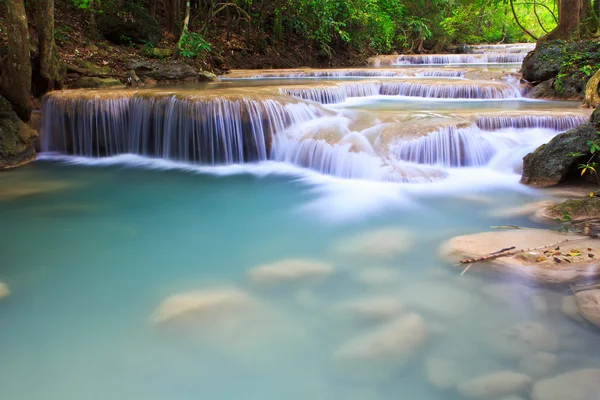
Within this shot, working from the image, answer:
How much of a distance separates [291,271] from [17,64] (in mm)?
5952

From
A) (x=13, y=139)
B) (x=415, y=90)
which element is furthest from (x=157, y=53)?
(x=415, y=90)

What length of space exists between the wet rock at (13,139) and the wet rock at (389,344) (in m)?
6.66

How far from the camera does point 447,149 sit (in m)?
6.66

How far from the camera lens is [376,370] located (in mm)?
2525

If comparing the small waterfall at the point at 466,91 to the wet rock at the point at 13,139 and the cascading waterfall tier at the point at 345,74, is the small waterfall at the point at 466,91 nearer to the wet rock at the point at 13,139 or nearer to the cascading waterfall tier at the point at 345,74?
the cascading waterfall tier at the point at 345,74

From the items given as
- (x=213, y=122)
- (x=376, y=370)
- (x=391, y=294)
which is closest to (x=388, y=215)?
(x=391, y=294)

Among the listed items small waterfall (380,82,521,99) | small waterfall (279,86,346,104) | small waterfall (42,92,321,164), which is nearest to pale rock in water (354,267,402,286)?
small waterfall (42,92,321,164)

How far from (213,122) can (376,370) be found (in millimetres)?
5641

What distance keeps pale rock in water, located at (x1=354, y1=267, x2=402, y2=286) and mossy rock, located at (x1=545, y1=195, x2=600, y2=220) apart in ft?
6.41

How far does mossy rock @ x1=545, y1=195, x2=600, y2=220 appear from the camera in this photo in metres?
4.26

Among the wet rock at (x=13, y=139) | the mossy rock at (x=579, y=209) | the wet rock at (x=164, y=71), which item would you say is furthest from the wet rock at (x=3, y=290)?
the wet rock at (x=164, y=71)

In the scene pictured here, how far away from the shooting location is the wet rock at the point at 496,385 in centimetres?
231

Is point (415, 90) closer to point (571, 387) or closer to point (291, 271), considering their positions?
point (291, 271)

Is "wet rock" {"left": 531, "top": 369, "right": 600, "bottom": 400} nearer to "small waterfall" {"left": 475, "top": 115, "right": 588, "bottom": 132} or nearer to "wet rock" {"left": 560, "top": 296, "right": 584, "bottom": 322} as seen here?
"wet rock" {"left": 560, "top": 296, "right": 584, "bottom": 322}
